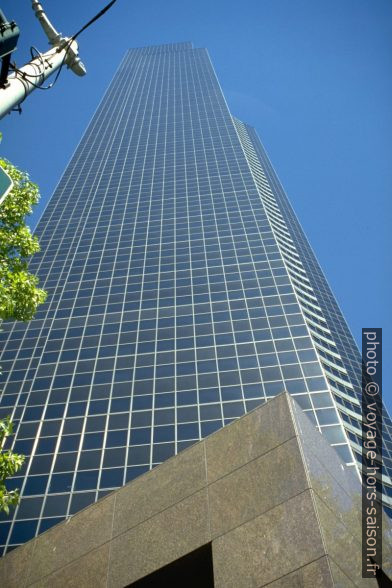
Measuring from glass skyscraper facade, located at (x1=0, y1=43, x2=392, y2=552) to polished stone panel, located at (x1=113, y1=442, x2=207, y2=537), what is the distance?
2410 centimetres

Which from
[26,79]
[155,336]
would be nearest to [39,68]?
[26,79]

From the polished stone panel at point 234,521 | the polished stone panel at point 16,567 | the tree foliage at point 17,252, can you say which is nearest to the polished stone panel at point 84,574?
the polished stone panel at point 234,521

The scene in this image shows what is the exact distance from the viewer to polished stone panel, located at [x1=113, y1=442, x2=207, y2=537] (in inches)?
396

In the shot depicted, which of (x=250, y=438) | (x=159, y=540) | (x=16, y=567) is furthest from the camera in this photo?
(x=16, y=567)

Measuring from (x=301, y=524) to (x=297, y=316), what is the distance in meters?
42.2

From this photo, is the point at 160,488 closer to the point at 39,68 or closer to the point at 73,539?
the point at 73,539

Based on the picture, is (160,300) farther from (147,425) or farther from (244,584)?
(244,584)

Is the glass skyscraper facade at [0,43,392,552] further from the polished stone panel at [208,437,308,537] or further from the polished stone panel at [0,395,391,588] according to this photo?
the polished stone panel at [208,437,308,537]

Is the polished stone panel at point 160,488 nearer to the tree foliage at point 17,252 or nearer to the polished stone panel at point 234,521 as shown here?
the polished stone panel at point 234,521

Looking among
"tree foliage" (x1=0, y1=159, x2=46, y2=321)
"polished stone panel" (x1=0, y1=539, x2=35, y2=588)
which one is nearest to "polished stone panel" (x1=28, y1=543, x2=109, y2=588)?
"polished stone panel" (x1=0, y1=539, x2=35, y2=588)

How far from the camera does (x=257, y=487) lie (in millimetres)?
9016

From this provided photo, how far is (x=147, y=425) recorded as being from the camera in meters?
38.7

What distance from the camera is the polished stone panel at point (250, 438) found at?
9.50m

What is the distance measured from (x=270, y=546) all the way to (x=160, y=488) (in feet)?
10.2
